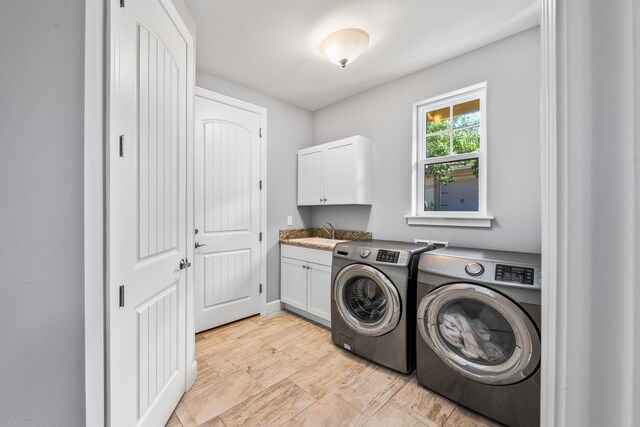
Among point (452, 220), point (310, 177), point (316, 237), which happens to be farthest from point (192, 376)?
point (452, 220)

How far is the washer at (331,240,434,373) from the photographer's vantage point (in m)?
2.00

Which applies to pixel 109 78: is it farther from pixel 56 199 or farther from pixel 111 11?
pixel 56 199

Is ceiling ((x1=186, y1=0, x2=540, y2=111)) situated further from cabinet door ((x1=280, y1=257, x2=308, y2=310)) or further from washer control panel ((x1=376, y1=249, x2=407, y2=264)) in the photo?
cabinet door ((x1=280, y1=257, x2=308, y2=310))

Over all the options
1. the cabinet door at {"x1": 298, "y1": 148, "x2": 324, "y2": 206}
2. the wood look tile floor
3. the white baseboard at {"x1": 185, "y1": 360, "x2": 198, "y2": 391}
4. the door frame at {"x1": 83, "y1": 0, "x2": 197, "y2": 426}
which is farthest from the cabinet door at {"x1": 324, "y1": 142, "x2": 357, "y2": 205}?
the door frame at {"x1": 83, "y1": 0, "x2": 197, "y2": 426}

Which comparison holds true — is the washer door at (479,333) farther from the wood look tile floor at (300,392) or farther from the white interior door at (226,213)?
the white interior door at (226,213)

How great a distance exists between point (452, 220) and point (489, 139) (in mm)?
728

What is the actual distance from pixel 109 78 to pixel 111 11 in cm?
26

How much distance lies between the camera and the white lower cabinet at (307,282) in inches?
107

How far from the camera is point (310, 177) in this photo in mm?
3334

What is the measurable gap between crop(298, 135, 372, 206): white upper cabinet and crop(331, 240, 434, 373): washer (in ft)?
2.44

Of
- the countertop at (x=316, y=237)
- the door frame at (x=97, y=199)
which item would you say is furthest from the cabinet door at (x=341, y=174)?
the door frame at (x=97, y=199)

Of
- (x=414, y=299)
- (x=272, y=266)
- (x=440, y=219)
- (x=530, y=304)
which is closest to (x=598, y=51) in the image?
(x=530, y=304)

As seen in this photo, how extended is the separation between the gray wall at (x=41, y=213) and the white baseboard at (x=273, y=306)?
220 cm

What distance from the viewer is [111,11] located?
1067 mm
